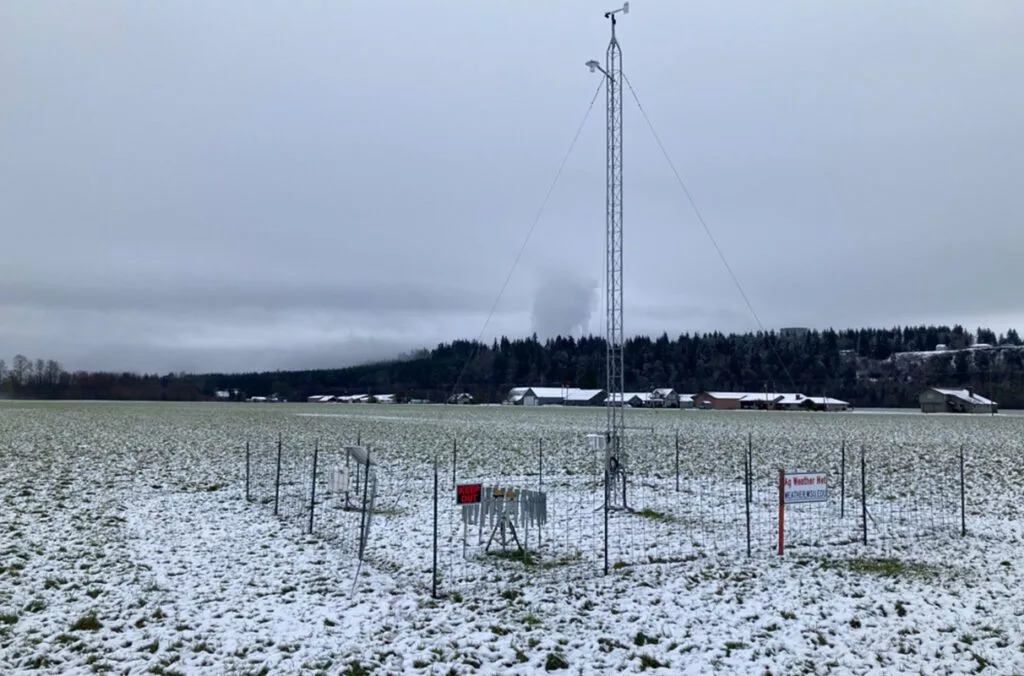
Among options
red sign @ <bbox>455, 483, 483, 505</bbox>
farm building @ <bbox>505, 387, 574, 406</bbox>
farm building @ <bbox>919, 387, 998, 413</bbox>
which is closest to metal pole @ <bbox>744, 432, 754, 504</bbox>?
red sign @ <bbox>455, 483, 483, 505</bbox>

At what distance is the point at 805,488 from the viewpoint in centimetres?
1350

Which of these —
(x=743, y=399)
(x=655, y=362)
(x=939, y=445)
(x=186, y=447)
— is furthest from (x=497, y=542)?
(x=655, y=362)

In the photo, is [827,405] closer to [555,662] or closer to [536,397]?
[536,397]

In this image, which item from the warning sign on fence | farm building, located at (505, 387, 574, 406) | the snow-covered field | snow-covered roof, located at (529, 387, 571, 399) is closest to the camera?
the snow-covered field

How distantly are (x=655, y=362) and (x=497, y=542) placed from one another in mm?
187017

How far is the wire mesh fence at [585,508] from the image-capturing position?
13000 mm

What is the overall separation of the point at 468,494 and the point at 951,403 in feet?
378

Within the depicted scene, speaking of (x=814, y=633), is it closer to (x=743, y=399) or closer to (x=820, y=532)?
(x=820, y=532)

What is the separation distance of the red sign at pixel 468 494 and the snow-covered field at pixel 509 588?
1076mm

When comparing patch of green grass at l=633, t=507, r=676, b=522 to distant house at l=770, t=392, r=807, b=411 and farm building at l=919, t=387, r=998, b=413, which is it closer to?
farm building at l=919, t=387, r=998, b=413

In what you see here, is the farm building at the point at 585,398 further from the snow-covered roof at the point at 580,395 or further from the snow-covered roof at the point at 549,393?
the snow-covered roof at the point at 549,393

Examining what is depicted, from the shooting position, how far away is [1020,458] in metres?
29.2

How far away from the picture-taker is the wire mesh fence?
512 inches

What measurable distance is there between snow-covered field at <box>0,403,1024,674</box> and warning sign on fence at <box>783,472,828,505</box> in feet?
3.48
